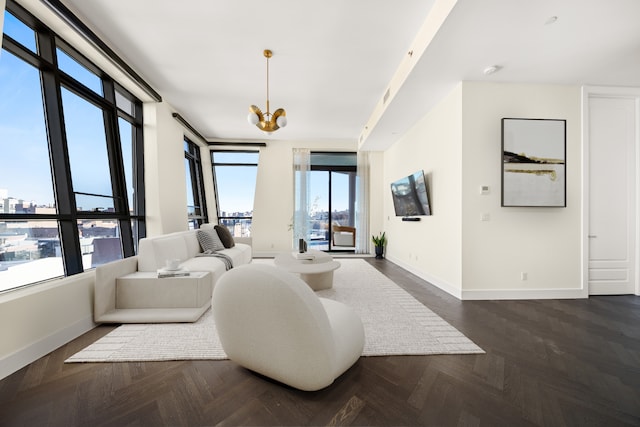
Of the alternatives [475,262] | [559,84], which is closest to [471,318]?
[475,262]

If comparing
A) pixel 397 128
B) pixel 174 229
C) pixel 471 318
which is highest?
pixel 397 128

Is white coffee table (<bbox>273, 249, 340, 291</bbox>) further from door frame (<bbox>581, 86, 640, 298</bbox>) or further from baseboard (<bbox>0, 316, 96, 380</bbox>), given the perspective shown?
door frame (<bbox>581, 86, 640, 298</bbox>)

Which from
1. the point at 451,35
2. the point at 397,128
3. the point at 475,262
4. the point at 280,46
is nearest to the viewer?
the point at 451,35

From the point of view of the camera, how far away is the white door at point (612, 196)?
3.44 m

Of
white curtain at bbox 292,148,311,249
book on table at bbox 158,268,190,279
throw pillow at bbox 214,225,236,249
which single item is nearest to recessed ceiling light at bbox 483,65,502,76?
book on table at bbox 158,268,190,279

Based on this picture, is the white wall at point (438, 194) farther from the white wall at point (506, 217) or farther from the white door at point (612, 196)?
the white door at point (612, 196)

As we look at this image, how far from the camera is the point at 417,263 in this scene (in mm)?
4699

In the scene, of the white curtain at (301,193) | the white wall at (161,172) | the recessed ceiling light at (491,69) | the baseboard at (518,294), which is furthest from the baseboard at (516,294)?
Result: the white wall at (161,172)

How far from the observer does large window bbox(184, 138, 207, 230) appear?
19.9 feet

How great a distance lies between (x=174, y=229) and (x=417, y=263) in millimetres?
4340

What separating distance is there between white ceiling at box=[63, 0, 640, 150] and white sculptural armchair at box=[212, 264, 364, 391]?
2485mm

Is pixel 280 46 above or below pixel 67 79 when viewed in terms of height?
above

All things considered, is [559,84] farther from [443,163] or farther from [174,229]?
[174,229]

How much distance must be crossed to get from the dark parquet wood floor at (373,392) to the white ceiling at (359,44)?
2708 mm
